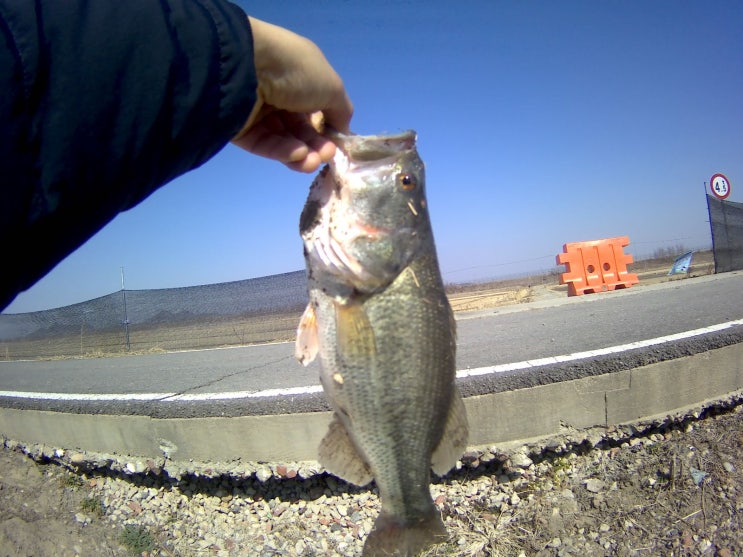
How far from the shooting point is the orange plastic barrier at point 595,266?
12.1m

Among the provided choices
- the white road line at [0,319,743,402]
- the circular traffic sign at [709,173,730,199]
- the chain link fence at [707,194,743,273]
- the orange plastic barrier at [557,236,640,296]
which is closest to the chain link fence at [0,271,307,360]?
the white road line at [0,319,743,402]

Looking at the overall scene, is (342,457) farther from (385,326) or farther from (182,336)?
(182,336)

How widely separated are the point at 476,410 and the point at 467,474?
0.52 m

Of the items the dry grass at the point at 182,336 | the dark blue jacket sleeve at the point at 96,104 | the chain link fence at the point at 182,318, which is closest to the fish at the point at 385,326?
the dark blue jacket sleeve at the point at 96,104

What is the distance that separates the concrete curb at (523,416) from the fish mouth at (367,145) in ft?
8.06

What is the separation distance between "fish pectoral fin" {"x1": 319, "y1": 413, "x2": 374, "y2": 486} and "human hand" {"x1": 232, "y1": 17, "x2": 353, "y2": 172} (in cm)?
112

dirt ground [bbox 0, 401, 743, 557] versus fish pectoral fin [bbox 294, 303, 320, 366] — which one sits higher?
fish pectoral fin [bbox 294, 303, 320, 366]

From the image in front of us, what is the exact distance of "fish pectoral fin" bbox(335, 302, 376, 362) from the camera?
1958mm

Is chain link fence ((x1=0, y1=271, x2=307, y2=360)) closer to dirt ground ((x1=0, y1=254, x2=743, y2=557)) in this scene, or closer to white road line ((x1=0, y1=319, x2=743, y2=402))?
white road line ((x1=0, y1=319, x2=743, y2=402))

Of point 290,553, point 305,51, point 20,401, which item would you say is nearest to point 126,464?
point 290,553

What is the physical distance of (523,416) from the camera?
12.9ft

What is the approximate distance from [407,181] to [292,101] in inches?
22.9

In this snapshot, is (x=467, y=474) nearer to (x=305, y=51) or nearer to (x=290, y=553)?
(x=290, y=553)

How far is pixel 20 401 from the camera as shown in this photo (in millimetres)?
6555
